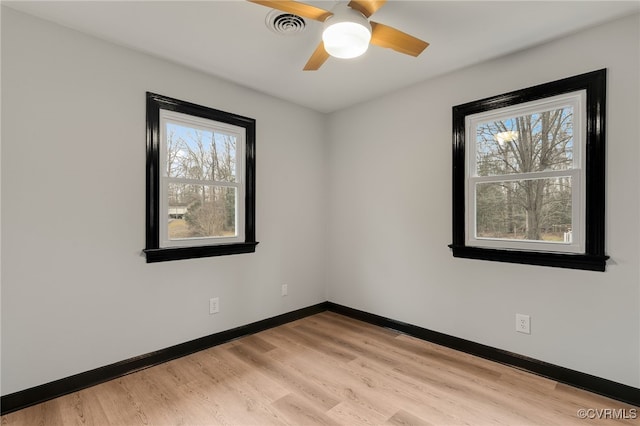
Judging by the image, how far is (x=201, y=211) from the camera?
2959mm

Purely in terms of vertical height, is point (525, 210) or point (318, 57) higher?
point (318, 57)

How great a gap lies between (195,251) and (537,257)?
283 centimetres

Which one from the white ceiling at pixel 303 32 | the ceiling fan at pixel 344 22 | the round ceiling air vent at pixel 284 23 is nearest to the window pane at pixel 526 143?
the white ceiling at pixel 303 32

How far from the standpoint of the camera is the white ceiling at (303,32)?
1984 millimetres

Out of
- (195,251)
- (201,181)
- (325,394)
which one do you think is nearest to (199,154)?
(201,181)

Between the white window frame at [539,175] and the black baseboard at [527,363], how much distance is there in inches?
34.5

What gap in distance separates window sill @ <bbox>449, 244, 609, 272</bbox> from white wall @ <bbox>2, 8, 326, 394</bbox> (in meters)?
2.23

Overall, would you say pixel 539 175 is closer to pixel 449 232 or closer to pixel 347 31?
pixel 449 232

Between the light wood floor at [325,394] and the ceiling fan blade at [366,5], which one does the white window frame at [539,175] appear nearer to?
the light wood floor at [325,394]

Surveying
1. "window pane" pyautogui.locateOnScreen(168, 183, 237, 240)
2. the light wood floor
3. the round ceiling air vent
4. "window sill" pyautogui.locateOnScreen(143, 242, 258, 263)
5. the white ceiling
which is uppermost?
the white ceiling

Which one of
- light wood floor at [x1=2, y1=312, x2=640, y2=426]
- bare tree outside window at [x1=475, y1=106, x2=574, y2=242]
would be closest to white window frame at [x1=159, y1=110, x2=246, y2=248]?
light wood floor at [x1=2, y1=312, x2=640, y2=426]

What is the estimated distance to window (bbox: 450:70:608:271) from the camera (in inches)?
86.7

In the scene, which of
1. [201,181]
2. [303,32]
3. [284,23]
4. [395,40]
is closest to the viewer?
[395,40]

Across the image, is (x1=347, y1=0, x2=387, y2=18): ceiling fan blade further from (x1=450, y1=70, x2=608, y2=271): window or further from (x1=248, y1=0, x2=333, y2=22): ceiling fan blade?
(x1=450, y1=70, x2=608, y2=271): window
